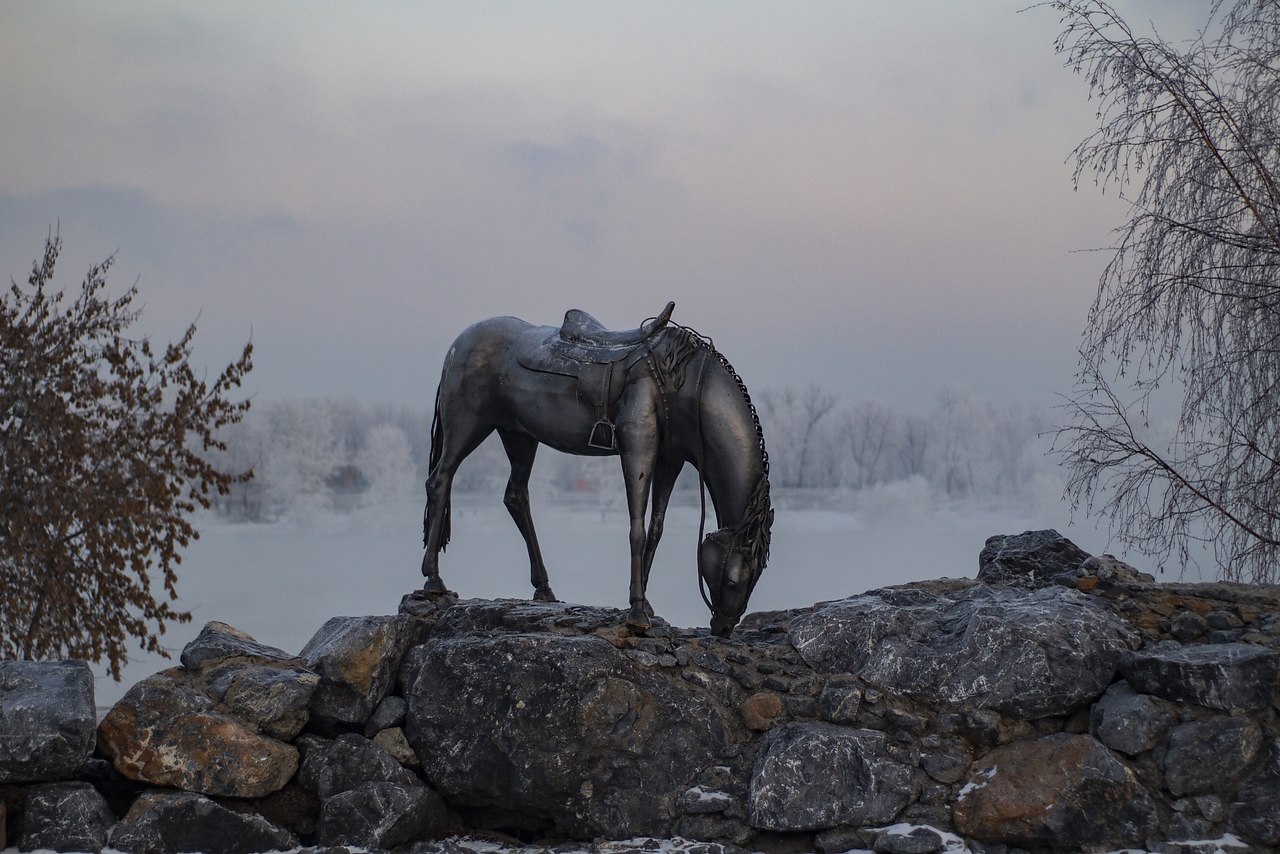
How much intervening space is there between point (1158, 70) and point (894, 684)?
12.6 ft

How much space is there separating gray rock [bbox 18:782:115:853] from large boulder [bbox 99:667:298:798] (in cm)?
23

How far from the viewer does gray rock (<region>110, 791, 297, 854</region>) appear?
6156mm

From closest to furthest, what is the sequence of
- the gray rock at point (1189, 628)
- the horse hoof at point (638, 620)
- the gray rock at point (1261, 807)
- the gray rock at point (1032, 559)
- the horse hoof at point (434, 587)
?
the gray rock at point (1261, 807) → the gray rock at point (1189, 628) → the horse hoof at point (638, 620) → the horse hoof at point (434, 587) → the gray rock at point (1032, 559)

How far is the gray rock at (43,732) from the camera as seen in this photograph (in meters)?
6.17

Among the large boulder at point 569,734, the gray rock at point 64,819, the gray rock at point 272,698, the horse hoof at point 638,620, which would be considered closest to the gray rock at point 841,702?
the large boulder at point 569,734

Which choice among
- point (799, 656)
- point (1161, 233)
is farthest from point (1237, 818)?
point (1161, 233)

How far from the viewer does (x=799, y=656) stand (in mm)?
6859

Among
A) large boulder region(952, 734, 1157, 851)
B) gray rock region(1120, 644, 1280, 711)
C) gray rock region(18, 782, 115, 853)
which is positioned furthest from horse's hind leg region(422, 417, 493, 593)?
gray rock region(1120, 644, 1280, 711)

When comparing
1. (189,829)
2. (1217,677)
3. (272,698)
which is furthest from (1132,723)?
(189,829)

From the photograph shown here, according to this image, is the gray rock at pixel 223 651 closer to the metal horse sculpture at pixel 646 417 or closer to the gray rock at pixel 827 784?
the metal horse sculpture at pixel 646 417

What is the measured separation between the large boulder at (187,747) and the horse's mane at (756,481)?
2.81 meters

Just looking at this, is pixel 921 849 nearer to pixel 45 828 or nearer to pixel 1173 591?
pixel 1173 591

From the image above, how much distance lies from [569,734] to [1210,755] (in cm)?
326

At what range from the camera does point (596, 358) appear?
706cm
